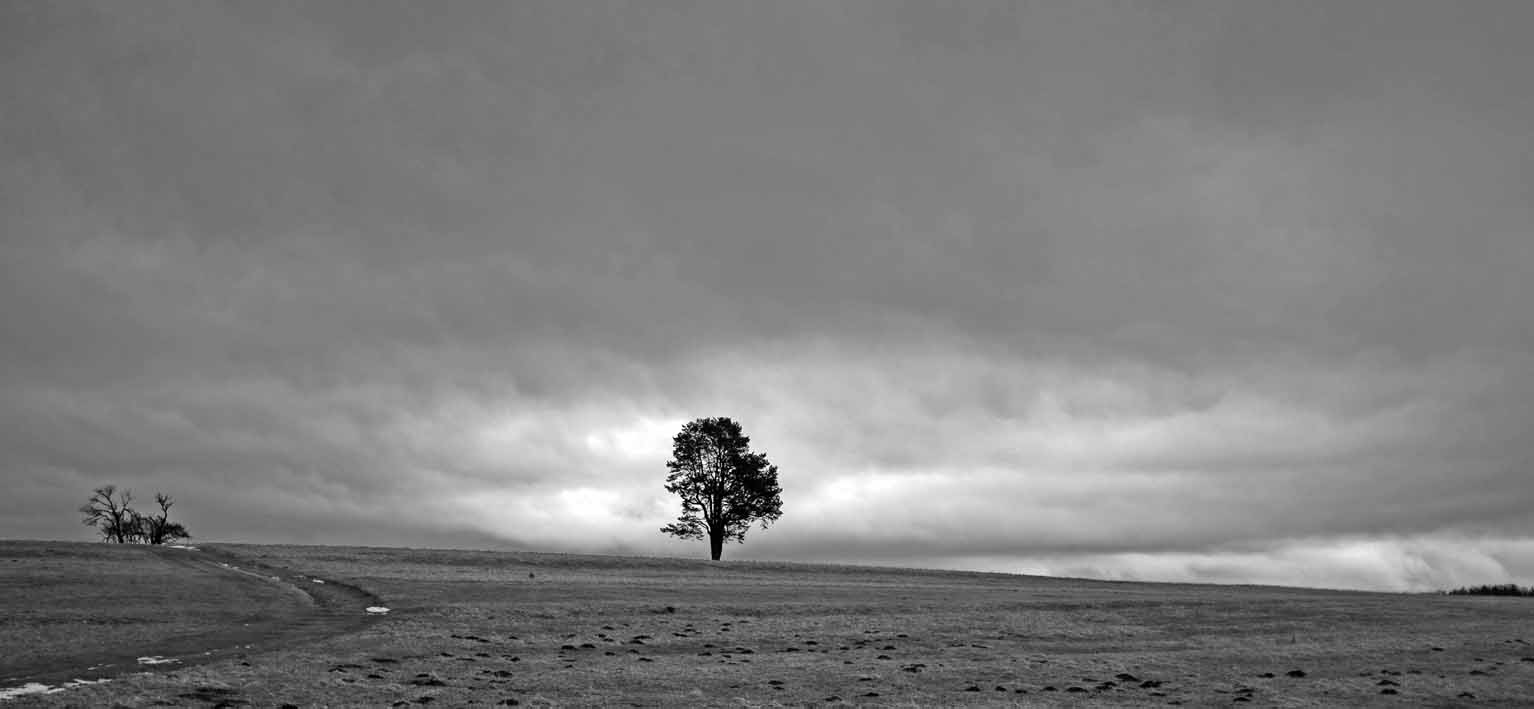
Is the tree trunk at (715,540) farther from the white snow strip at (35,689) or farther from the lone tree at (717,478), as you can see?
the white snow strip at (35,689)

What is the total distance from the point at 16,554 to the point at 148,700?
58.8 metres

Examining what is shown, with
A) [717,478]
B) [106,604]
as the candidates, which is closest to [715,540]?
[717,478]

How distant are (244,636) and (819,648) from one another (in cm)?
1979

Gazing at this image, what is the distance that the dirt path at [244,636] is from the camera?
1062 inches

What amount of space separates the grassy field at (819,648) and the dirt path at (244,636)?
3.53 feet

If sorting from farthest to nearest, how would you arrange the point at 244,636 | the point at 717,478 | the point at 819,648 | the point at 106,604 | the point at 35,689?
1. the point at 717,478
2. the point at 106,604
3. the point at 819,648
4. the point at 244,636
5. the point at 35,689

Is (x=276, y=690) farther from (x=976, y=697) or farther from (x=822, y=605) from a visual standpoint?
(x=822, y=605)

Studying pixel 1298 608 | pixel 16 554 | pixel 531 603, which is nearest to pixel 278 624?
pixel 531 603

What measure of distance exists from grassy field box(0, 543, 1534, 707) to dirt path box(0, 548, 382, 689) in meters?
1.08

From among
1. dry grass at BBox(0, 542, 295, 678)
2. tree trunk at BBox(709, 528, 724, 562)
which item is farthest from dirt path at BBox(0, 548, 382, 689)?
tree trunk at BBox(709, 528, 724, 562)

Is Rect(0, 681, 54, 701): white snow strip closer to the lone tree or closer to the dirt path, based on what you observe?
the dirt path

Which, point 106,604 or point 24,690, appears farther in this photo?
point 106,604

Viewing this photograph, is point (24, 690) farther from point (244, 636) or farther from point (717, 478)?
point (717, 478)

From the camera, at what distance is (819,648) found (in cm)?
3916
